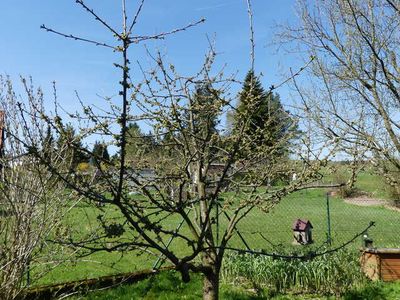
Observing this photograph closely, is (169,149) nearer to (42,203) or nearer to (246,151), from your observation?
(246,151)

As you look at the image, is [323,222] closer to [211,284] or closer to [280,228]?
[280,228]

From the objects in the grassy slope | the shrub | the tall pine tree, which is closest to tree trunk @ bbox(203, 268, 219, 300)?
the tall pine tree

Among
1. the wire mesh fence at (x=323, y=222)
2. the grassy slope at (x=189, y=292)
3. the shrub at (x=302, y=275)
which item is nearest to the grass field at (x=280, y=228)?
the wire mesh fence at (x=323, y=222)

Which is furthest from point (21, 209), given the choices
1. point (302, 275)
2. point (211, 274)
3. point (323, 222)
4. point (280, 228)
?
point (323, 222)

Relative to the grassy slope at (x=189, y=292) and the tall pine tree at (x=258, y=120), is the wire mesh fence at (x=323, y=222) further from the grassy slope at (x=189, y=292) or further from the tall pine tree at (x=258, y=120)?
the tall pine tree at (x=258, y=120)

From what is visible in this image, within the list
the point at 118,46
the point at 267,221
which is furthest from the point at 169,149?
the point at 267,221

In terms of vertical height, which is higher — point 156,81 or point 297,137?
point 156,81

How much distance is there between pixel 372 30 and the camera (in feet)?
20.3

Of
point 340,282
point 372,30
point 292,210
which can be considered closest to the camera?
point 372,30

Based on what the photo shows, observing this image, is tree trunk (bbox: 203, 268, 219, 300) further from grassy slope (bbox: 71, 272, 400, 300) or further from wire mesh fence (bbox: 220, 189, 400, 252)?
wire mesh fence (bbox: 220, 189, 400, 252)

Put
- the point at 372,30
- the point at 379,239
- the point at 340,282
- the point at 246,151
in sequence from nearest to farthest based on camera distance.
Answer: the point at 246,151, the point at 372,30, the point at 340,282, the point at 379,239

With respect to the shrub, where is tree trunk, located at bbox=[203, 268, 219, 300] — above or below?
above

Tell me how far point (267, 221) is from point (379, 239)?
4439mm

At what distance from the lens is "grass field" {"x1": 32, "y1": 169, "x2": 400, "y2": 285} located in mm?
7755
